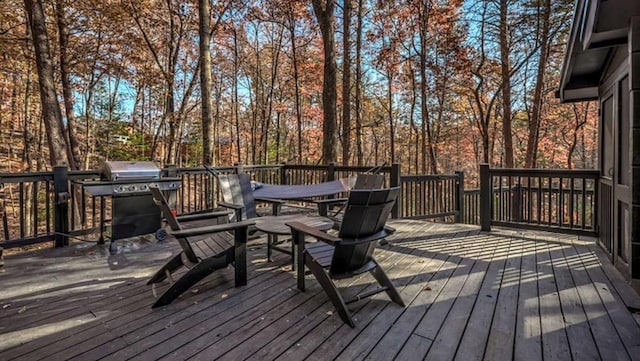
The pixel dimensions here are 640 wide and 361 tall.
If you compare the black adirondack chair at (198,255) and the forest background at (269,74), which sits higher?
the forest background at (269,74)

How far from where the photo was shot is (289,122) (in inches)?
641

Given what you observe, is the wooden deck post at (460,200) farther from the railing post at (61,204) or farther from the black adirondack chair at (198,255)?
the railing post at (61,204)

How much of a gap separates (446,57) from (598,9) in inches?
311

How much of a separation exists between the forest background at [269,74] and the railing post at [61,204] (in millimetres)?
2821

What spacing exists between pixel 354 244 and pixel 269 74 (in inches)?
536

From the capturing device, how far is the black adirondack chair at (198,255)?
2.56m

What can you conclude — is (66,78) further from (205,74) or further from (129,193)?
(129,193)

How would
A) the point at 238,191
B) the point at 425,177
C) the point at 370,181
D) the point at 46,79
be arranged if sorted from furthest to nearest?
1. the point at 425,177
2. the point at 46,79
3. the point at 238,191
4. the point at 370,181

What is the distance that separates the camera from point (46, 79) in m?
5.86

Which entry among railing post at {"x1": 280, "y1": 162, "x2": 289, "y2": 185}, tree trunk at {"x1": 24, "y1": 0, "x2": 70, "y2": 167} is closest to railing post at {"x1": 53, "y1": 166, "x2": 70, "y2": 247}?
tree trunk at {"x1": 24, "y1": 0, "x2": 70, "y2": 167}

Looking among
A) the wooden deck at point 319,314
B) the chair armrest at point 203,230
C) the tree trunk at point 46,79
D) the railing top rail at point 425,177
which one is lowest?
the wooden deck at point 319,314

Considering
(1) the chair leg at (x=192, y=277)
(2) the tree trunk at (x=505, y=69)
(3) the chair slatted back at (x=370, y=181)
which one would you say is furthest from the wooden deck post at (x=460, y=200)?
(1) the chair leg at (x=192, y=277)

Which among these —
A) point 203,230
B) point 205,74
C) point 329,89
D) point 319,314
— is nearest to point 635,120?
point 319,314

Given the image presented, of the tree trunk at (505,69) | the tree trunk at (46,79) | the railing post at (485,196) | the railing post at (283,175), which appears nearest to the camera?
the railing post at (485,196)
